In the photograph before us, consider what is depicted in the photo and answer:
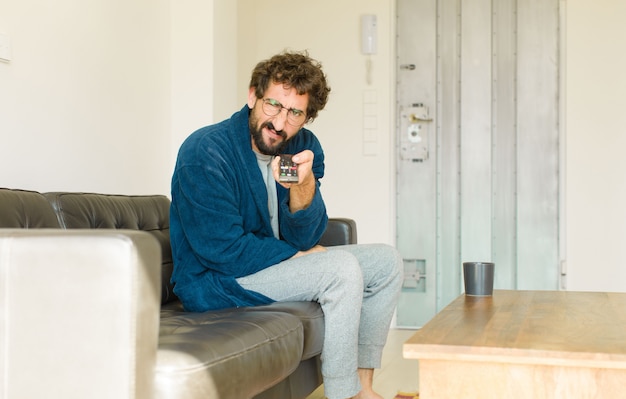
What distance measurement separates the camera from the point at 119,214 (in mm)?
2621

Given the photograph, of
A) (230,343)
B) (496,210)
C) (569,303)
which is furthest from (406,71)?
(230,343)

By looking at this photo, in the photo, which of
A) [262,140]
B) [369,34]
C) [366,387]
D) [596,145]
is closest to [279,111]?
[262,140]

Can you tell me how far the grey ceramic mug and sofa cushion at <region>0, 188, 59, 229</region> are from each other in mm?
1271

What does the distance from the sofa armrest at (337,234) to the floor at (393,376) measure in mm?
588

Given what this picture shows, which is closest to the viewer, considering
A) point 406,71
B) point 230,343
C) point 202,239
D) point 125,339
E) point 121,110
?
point 125,339

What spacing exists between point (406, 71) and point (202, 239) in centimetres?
288

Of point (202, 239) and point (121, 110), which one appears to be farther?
point (121, 110)

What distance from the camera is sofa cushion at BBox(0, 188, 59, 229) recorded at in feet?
6.56

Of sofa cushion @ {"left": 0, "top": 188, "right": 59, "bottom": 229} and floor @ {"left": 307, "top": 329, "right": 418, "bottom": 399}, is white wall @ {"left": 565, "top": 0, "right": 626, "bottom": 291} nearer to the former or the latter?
floor @ {"left": 307, "top": 329, "right": 418, "bottom": 399}

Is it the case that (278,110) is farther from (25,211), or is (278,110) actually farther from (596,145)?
(596,145)

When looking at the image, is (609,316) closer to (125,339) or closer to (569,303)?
(569,303)

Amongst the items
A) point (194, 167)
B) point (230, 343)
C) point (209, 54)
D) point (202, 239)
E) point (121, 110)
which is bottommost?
point (230, 343)

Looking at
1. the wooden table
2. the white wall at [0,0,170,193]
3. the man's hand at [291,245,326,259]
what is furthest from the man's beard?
the wooden table

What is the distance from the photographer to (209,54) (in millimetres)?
3869
